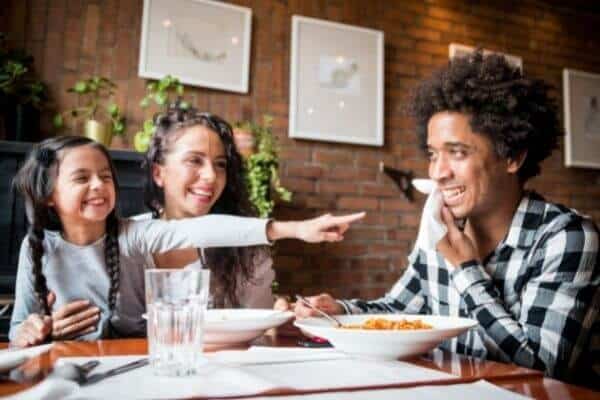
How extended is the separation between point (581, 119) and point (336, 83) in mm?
1850

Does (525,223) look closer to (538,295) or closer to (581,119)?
(538,295)

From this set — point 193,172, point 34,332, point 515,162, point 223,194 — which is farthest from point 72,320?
point 515,162

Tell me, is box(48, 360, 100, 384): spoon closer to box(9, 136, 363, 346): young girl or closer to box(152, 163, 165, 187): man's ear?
box(9, 136, 363, 346): young girl

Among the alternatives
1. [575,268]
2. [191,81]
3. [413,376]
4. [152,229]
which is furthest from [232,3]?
[413,376]

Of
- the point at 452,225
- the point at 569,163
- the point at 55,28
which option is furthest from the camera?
the point at 569,163

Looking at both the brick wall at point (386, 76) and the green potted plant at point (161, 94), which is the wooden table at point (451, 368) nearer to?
the green potted plant at point (161, 94)

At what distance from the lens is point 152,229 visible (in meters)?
1.53

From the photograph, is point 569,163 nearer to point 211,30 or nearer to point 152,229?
point 211,30

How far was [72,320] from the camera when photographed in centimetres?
110

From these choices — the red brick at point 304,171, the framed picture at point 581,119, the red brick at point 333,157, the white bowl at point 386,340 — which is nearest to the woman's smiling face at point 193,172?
the white bowl at point 386,340

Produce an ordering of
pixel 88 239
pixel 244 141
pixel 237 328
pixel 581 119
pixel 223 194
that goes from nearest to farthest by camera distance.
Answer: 1. pixel 237 328
2. pixel 88 239
3. pixel 223 194
4. pixel 244 141
5. pixel 581 119

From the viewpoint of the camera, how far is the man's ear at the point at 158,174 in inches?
76.2

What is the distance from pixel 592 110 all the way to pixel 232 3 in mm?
2606

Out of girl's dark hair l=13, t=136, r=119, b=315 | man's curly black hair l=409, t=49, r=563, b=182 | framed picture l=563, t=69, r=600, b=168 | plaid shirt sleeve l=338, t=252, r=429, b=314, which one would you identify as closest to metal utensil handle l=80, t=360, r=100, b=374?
girl's dark hair l=13, t=136, r=119, b=315
